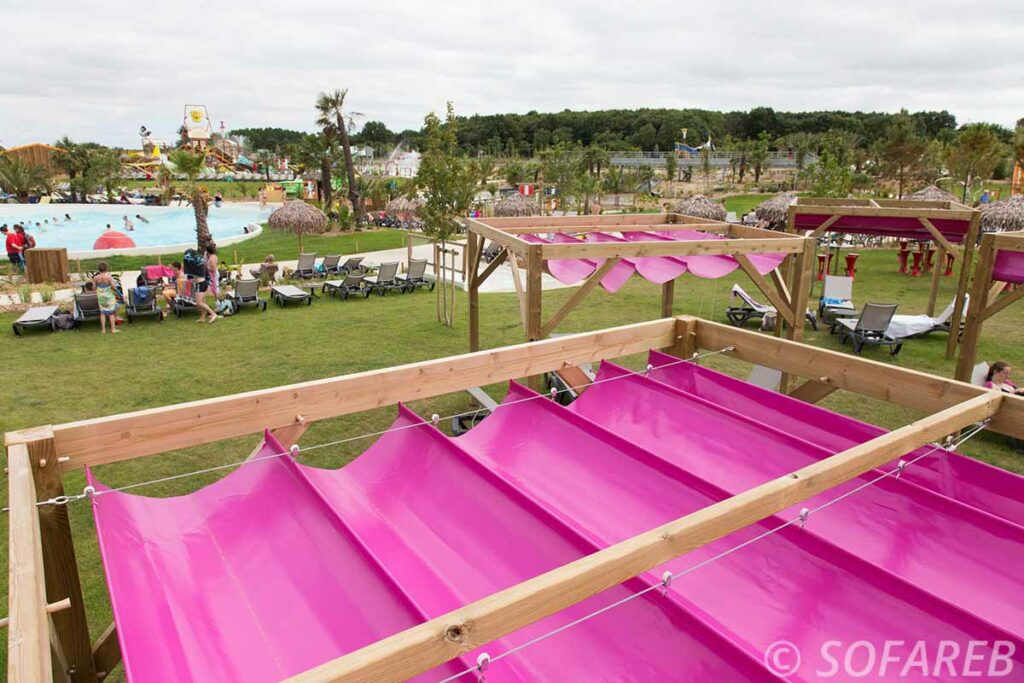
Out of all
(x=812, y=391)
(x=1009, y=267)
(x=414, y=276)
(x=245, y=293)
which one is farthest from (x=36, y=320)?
(x=1009, y=267)

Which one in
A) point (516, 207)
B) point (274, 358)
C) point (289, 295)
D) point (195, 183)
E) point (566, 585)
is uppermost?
point (195, 183)

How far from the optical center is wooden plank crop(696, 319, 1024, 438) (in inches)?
150

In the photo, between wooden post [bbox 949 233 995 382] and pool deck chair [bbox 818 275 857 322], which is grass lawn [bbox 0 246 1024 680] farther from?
pool deck chair [bbox 818 275 857 322]

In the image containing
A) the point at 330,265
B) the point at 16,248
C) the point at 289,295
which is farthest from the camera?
the point at 16,248

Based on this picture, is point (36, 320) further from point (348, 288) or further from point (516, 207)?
point (516, 207)

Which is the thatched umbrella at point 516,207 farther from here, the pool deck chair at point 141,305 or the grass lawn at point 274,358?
the pool deck chair at point 141,305

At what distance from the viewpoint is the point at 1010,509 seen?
11.1 ft

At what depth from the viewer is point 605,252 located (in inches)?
307

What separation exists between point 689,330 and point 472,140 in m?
112

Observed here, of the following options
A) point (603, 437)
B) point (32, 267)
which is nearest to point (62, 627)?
point (603, 437)

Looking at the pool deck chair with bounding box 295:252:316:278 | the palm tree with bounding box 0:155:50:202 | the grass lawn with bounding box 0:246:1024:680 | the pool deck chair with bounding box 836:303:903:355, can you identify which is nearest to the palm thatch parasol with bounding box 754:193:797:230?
the grass lawn with bounding box 0:246:1024:680

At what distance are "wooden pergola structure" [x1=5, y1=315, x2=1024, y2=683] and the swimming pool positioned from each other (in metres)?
32.4

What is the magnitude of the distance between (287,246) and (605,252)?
71.9ft

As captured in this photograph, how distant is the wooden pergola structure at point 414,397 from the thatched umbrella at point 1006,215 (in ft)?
66.9
